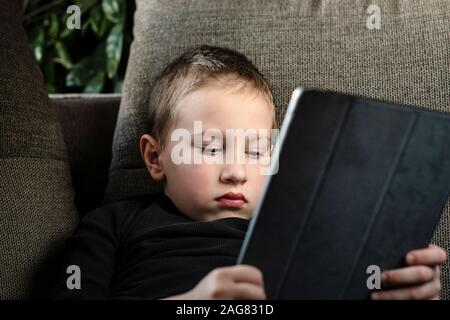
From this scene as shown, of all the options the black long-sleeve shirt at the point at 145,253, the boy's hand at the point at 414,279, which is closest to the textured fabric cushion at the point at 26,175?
the black long-sleeve shirt at the point at 145,253

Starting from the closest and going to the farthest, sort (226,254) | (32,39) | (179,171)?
(226,254), (179,171), (32,39)

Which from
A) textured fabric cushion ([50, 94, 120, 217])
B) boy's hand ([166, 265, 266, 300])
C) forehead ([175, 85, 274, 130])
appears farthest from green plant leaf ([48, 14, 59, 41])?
boy's hand ([166, 265, 266, 300])

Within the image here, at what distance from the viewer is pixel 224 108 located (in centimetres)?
105

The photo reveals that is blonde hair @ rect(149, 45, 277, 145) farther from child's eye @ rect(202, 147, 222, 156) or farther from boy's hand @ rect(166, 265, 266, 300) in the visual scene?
boy's hand @ rect(166, 265, 266, 300)

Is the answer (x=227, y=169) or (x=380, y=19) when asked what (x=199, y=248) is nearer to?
(x=227, y=169)

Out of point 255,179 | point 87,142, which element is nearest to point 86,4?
point 87,142

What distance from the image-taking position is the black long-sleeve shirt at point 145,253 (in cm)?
94

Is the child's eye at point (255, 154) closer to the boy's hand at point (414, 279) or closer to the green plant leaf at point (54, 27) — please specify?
the boy's hand at point (414, 279)

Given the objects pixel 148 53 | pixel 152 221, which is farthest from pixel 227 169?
pixel 148 53

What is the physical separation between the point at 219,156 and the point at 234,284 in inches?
13.7

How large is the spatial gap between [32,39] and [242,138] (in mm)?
1274

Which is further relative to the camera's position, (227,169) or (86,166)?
(86,166)

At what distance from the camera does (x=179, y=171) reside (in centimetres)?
109

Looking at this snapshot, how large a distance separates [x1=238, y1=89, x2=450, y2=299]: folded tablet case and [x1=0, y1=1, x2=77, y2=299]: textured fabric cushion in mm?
427
